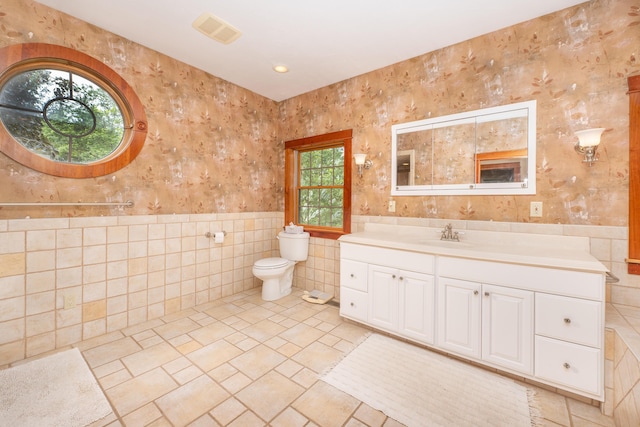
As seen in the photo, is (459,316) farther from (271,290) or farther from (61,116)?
(61,116)

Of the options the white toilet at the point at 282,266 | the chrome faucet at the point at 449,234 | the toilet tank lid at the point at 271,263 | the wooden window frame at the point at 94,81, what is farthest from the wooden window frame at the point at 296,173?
the wooden window frame at the point at 94,81

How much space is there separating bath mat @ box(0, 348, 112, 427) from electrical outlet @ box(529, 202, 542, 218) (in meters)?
3.07

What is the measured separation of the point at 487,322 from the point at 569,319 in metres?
0.42

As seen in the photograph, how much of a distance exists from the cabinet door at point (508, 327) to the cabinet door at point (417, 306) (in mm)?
348

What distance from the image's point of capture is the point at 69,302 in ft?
6.88

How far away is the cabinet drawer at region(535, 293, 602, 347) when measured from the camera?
1.48 metres

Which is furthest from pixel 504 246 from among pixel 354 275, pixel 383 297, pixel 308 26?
pixel 308 26

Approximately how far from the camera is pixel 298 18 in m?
2.09

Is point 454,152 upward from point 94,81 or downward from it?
downward

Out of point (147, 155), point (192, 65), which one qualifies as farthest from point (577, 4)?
point (147, 155)

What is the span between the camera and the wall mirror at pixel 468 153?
2.08m

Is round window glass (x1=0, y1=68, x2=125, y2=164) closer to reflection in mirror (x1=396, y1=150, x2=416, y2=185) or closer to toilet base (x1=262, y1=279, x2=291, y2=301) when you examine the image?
toilet base (x1=262, y1=279, x2=291, y2=301)

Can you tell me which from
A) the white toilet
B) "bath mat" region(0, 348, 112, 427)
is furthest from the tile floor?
the white toilet

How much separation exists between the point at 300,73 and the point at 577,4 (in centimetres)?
232
